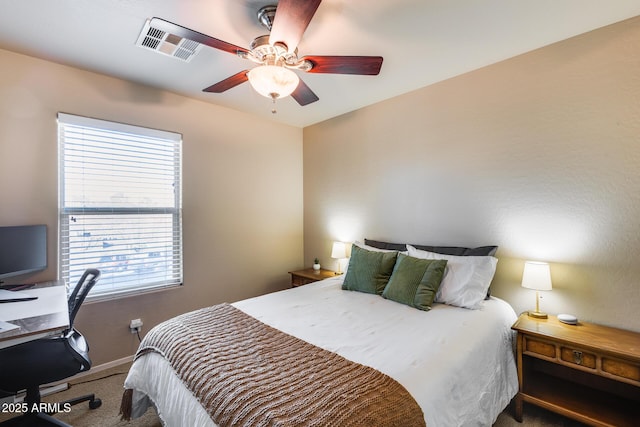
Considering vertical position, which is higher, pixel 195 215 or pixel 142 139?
pixel 142 139

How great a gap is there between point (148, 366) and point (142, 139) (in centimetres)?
208

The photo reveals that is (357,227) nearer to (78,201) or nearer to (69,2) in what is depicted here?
(78,201)

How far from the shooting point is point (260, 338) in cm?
165

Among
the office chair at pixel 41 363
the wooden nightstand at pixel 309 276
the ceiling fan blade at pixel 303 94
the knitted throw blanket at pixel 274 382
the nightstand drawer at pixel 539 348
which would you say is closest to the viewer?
the knitted throw blanket at pixel 274 382

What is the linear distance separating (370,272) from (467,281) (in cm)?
77

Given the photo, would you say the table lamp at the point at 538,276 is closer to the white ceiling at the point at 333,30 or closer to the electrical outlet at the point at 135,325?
the white ceiling at the point at 333,30

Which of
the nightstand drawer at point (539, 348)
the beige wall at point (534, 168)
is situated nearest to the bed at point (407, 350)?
the nightstand drawer at point (539, 348)

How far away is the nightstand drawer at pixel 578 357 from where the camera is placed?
1692 mm

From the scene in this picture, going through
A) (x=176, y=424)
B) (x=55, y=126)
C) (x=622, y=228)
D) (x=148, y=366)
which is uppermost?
(x=55, y=126)

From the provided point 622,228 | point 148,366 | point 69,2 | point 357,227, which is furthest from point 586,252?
point 69,2

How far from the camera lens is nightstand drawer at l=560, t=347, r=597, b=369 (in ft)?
5.55

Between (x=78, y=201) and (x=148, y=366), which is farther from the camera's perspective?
(x=78, y=201)

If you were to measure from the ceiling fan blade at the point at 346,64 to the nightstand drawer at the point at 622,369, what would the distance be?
7.11ft

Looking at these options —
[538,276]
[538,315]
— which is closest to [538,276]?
[538,276]
